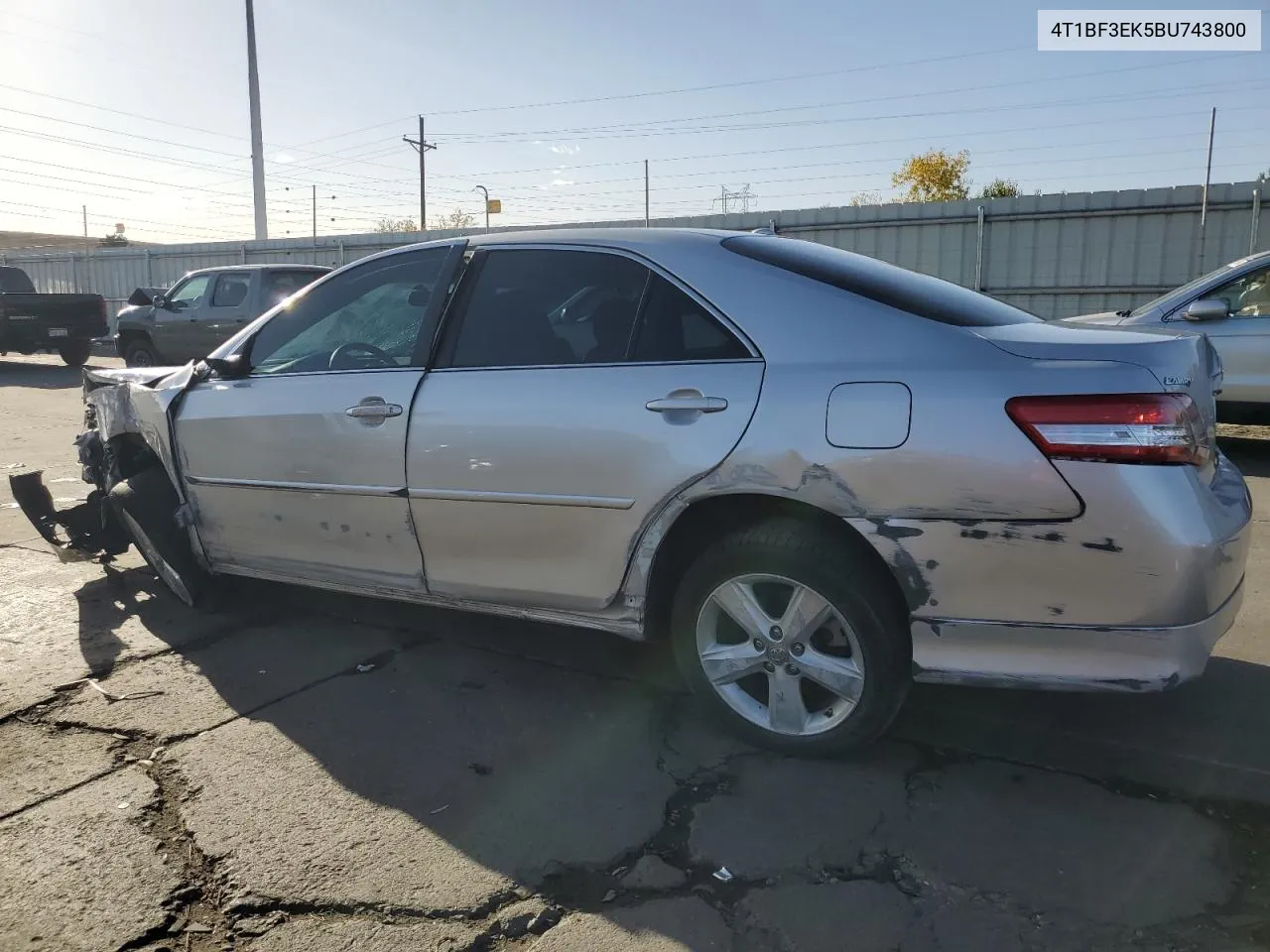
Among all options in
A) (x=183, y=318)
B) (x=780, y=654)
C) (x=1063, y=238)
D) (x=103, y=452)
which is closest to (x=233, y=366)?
(x=103, y=452)

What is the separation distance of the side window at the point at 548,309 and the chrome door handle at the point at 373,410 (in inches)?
10.5

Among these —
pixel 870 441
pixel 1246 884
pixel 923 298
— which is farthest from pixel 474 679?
→ pixel 1246 884

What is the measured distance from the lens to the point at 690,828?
2545mm

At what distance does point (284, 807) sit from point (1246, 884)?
2515mm

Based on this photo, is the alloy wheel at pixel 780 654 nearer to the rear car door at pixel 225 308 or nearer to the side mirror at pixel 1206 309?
the side mirror at pixel 1206 309

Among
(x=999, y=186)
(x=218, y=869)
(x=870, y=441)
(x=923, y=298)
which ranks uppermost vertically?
(x=999, y=186)

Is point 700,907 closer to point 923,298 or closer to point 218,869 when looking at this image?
point 218,869

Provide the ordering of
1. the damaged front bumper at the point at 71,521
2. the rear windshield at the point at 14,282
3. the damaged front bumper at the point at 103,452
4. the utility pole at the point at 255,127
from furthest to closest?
1. the utility pole at the point at 255,127
2. the rear windshield at the point at 14,282
3. the damaged front bumper at the point at 71,521
4. the damaged front bumper at the point at 103,452

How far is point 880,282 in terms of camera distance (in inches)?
117

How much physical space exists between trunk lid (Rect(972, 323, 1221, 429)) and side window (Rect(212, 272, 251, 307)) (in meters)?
13.4

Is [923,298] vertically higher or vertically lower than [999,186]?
lower

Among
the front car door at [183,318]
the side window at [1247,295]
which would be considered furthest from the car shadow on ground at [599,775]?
the front car door at [183,318]

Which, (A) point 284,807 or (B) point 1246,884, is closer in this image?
(B) point 1246,884

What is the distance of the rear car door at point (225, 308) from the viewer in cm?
1391
